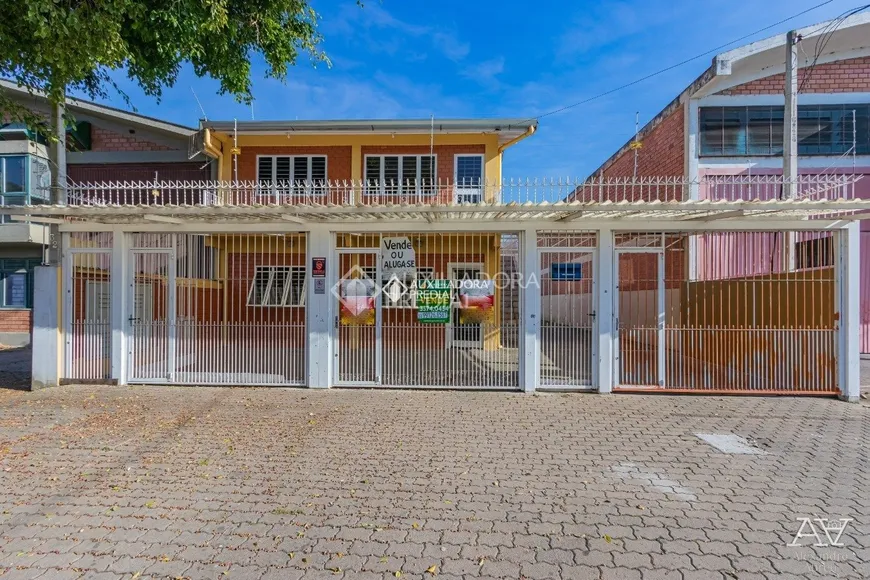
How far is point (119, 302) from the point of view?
764 centimetres

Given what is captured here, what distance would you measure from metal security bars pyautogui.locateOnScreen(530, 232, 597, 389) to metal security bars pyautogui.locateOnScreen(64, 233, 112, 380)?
7.13 m

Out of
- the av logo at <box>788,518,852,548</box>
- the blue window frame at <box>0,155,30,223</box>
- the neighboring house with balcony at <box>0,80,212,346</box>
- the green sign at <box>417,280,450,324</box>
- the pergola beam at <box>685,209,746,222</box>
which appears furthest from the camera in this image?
the neighboring house with balcony at <box>0,80,212,346</box>

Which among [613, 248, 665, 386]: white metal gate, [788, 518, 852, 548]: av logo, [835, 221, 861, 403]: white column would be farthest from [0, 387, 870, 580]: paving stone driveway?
[613, 248, 665, 386]: white metal gate

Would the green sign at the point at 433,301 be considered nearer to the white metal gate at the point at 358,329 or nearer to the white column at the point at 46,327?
the white metal gate at the point at 358,329

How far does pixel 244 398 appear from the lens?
6965 mm

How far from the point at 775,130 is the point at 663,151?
2578mm

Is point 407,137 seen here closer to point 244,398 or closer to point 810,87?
point 244,398

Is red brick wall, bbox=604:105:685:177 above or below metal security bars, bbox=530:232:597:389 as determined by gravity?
above

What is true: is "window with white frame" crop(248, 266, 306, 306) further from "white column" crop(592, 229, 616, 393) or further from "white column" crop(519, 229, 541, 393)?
"white column" crop(592, 229, 616, 393)

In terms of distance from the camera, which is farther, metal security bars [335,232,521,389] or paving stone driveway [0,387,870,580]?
metal security bars [335,232,521,389]

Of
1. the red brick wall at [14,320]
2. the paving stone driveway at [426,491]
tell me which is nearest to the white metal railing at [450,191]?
the paving stone driveway at [426,491]

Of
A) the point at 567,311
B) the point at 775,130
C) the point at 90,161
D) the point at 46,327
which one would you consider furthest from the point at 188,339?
the point at 775,130

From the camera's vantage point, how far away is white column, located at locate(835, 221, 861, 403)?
22.0 feet

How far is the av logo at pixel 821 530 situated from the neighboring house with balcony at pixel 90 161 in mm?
14348
